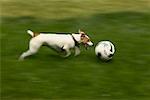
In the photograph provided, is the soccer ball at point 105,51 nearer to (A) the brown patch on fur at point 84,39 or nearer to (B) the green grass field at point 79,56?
(B) the green grass field at point 79,56

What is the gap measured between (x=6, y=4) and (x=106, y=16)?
3.33 m

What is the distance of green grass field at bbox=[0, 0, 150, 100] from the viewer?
9047 mm

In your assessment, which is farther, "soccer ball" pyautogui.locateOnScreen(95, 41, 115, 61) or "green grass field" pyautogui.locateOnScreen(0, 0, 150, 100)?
"soccer ball" pyautogui.locateOnScreen(95, 41, 115, 61)

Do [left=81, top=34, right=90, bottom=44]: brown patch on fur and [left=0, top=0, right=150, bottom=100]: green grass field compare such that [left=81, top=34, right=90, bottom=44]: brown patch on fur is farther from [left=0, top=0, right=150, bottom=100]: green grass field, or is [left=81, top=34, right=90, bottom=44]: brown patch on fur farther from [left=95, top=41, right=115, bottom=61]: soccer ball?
[left=0, top=0, right=150, bottom=100]: green grass field

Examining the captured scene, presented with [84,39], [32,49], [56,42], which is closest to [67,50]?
[56,42]

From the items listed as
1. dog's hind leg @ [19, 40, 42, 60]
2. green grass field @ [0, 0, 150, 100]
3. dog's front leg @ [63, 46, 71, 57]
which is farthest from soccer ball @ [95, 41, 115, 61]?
dog's hind leg @ [19, 40, 42, 60]

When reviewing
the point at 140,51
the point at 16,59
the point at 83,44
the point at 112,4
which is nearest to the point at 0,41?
the point at 16,59

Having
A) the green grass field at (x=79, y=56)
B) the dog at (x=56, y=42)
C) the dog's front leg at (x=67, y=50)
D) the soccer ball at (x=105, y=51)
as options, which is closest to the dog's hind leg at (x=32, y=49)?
the dog at (x=56, y=42)

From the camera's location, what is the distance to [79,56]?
10.7m

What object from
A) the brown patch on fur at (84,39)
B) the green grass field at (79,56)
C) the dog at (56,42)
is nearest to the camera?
the green grass field at (79,56)

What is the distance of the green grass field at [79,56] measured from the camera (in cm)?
905

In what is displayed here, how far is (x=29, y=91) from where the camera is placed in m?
8.98

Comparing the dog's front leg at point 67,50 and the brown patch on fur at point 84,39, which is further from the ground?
the brown patch on fur at point 84,39

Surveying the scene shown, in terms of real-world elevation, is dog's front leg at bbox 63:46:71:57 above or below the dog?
below
